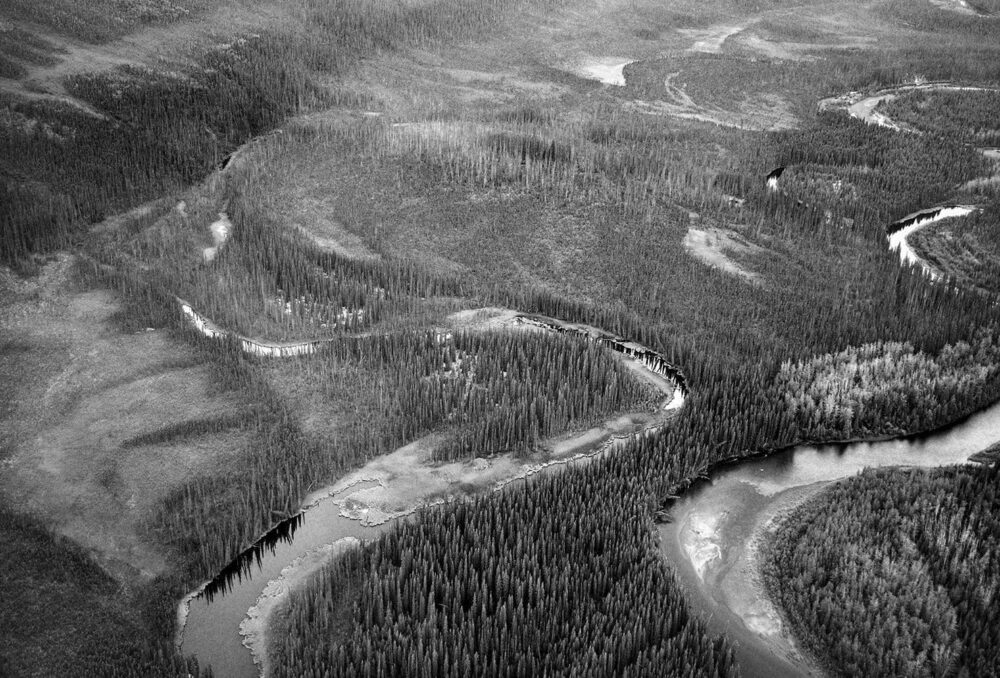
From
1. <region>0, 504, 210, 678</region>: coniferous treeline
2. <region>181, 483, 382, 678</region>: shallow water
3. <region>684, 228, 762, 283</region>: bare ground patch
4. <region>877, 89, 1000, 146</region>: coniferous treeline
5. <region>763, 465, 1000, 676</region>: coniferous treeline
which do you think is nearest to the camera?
<region>0, 504, 210, 678</region>: coniferous treeline

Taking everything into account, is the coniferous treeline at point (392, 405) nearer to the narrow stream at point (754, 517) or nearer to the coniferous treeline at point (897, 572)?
the narrow stream at point (754, 517)

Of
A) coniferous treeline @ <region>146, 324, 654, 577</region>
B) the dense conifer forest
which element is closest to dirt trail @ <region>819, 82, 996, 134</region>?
the dense conifer forest

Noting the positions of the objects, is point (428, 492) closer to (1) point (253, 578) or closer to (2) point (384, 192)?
(1) point (253, 578)

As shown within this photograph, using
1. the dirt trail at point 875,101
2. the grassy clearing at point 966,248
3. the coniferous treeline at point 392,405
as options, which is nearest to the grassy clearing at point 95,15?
the coniferous treeline at point 392,405

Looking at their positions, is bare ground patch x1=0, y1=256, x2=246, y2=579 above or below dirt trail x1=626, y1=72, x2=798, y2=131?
below

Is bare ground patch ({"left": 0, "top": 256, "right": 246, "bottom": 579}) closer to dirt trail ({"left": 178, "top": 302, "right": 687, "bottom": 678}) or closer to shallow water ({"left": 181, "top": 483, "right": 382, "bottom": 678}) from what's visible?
shallow water ({"left": 181, "top": 483, "right": 382, "bottom": 678})

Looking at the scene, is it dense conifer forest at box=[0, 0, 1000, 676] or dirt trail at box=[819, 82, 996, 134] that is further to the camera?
dirt trail at box=[819, 82, 996, 134]

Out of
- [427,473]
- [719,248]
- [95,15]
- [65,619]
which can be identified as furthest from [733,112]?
[65,619]
